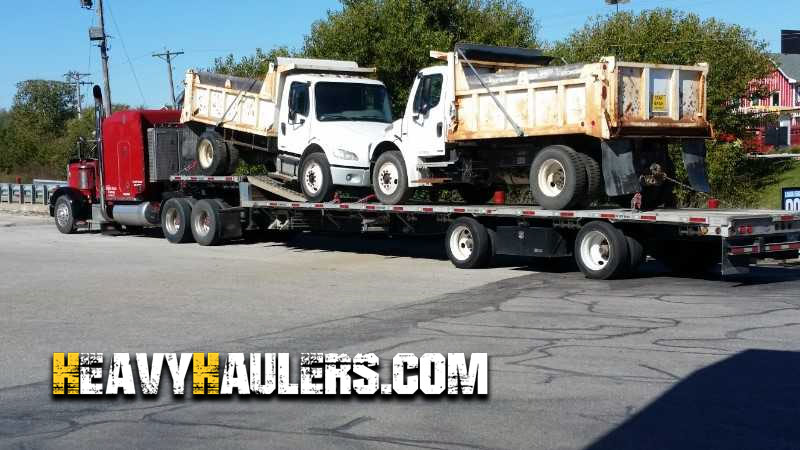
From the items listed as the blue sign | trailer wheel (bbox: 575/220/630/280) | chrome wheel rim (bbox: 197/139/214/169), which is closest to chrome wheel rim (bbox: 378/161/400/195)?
trailer wheel (bbox: 575/220/630/280)

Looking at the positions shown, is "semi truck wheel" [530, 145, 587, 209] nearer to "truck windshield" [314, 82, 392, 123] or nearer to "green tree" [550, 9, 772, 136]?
"truck windshield" [314, 82, 392, 123]

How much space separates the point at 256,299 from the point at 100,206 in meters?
14.0

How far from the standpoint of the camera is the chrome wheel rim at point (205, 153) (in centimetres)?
2277

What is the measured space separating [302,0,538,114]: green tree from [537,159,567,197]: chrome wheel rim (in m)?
13.4

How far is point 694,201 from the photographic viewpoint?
2105 cm

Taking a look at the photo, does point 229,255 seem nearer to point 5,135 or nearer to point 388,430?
point 388,430

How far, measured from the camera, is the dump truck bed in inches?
586

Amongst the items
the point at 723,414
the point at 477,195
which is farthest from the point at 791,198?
the point at 723,414

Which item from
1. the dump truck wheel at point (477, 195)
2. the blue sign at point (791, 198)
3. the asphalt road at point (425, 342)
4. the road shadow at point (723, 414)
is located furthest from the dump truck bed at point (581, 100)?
the road shadow at point (723, 414)

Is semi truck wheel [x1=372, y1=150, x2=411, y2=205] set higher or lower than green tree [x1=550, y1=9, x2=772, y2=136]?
lower

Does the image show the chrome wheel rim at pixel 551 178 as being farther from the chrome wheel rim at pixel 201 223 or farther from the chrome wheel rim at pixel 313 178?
the chrome wheel rim at pixel 201 223

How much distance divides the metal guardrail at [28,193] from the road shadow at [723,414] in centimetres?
3346

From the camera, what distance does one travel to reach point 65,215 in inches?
1100

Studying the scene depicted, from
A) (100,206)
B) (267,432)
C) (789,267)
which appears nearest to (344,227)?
(789,267)
